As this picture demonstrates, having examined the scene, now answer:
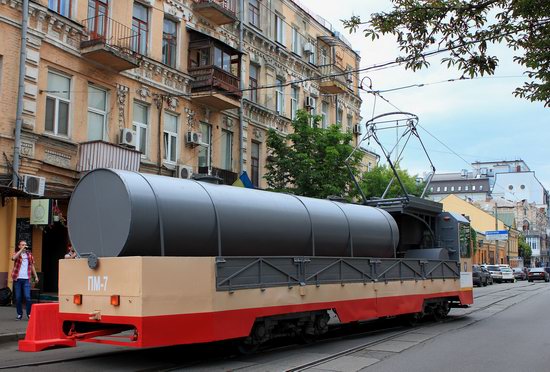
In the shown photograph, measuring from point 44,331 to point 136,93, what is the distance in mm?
13489

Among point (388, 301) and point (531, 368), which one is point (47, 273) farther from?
point (531, 368)

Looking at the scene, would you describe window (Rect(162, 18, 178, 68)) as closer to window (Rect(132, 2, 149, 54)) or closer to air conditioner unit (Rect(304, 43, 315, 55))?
window (Rect(132, 2, 149, 54))

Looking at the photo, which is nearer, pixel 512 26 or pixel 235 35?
pixel 512 26

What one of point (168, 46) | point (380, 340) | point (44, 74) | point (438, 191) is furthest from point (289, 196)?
point (438, 191)

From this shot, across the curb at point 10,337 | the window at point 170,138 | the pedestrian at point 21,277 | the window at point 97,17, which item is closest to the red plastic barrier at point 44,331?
the curb at point 10,337

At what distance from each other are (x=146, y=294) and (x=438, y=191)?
384 feet

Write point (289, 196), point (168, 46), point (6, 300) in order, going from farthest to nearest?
point (168, 46)
point (6, 300)
point (289, 196)

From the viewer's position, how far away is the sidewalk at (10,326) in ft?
37.0

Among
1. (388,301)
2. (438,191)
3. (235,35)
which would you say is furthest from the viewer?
(438,191)

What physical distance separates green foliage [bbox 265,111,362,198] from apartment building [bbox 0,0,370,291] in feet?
6.96

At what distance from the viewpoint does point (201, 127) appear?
24922 mm

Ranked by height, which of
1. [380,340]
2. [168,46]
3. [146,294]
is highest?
[168,46]

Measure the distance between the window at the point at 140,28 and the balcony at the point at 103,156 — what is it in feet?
13.8

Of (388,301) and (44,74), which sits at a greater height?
(44,74)
